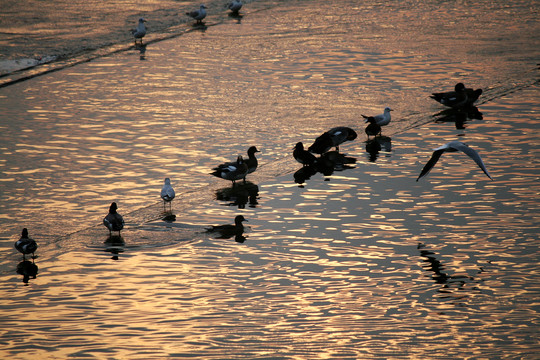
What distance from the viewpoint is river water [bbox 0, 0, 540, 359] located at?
32.6ft

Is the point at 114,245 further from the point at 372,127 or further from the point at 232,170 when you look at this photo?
the point at 372,127

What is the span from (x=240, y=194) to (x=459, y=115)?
21.4 ft

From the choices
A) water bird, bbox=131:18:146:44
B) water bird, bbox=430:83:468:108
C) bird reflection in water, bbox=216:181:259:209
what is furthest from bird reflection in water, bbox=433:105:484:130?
water bird, bbox=131:18:146:44

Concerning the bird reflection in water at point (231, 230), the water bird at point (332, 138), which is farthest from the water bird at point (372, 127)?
the bird reflection in water at point (231, 230)

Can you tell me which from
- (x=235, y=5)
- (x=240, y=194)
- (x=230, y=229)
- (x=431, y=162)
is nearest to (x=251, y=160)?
(x=240, y=194)

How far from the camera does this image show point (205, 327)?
A: 995cm

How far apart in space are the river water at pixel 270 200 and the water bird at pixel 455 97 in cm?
34

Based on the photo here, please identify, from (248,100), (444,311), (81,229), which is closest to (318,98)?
(248,100)

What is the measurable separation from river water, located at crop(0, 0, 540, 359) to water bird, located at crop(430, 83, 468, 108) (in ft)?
1.12

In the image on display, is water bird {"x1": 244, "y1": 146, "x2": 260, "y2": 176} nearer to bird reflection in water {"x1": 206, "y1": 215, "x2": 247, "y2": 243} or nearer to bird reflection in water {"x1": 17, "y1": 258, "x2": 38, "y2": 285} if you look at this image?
bird reflection in water {"x1": 206, "y1": 215, "x2": 247, "y2": 243}

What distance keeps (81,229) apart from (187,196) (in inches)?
84.4

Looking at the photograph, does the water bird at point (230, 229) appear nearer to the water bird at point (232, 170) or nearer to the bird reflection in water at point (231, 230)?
the bird reflection in water at point (231, 230)

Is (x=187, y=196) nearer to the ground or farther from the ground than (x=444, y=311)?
farther from the ground

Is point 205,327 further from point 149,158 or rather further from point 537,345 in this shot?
point 149,158
